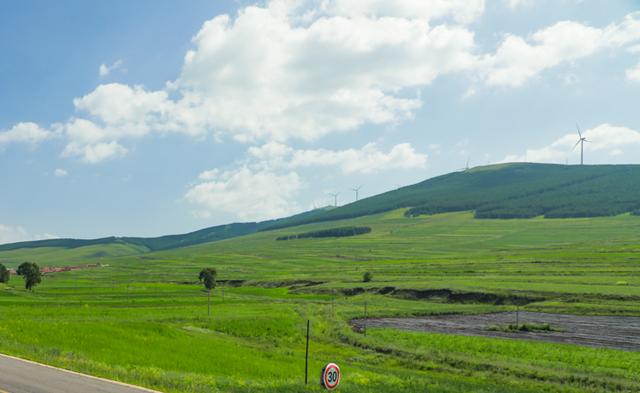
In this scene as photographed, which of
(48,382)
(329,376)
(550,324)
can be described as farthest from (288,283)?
(48,382)

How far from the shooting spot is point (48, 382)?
90.4ft

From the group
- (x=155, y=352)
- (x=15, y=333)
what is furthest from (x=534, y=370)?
(x=15, y=333)

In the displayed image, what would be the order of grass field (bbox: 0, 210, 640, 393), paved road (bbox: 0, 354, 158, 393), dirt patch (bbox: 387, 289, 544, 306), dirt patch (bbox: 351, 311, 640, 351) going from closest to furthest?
1. paved road (bbox: 0, 354, 158, 393)
2. grass field (bbox: 0, 210, 640, 393)
3. dirt patch (bbox: 351, 311, 640, 351)
4. dirt patch (bbox: 387, 289, 544, 306)

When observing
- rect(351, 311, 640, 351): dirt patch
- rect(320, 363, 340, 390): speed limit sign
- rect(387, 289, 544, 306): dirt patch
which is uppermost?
rect(320, 363, 340, 390): speed limit sign

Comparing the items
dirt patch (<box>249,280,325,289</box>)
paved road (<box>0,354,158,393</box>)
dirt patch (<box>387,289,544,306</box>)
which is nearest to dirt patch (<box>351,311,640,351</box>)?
dirt patch (<box>387,289,544,306</box>)

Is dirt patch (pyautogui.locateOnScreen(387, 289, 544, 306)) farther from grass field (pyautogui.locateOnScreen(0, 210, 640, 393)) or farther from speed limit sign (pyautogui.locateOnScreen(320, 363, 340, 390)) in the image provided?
speed limit sign (pyautogui.locateOnScreen(320, 363, 340, 390))

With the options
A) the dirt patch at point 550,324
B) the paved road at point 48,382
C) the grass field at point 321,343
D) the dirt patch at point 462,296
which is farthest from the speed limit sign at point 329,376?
the dirt patch at point 462,296

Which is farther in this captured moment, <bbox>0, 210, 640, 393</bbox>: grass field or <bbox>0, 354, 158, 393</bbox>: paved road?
<bbox>0, 210, 640, 393</bbox>: grass field

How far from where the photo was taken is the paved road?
26.1 m

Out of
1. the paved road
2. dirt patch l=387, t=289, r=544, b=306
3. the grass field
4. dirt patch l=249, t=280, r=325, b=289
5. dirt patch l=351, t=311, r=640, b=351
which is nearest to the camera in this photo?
the paved road

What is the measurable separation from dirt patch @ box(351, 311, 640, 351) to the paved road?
54881mm

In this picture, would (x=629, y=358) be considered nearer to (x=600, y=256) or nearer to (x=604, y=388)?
(x=604, y=388)

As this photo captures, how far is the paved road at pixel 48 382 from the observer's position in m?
26.1

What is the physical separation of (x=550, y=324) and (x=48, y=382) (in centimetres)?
7349
